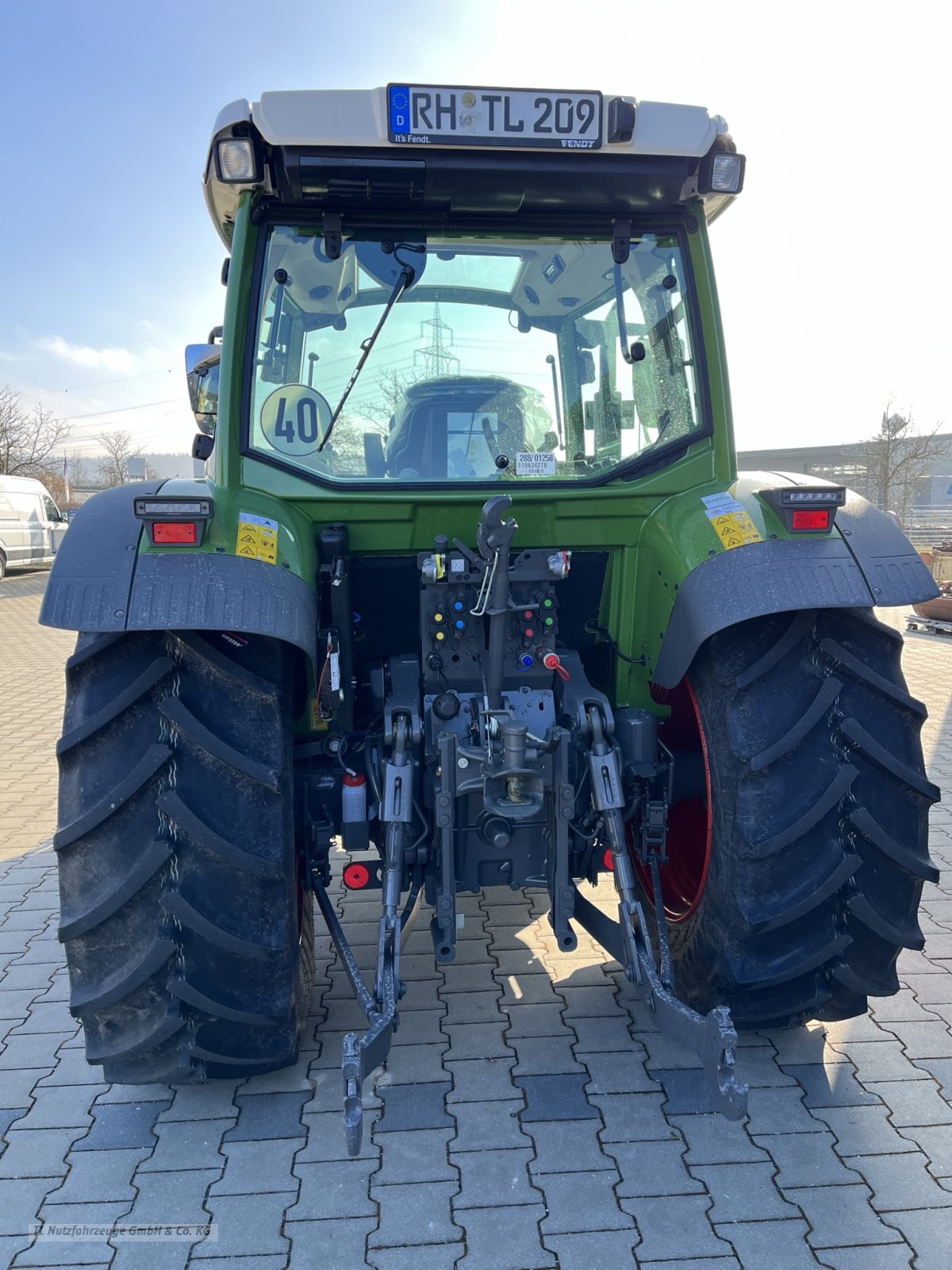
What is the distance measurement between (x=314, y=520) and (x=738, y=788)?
1425 millimetres

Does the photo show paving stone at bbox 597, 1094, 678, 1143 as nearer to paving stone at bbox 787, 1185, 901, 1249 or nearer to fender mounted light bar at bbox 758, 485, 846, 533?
paving stone at bbox 787, 1185, 901, 1249

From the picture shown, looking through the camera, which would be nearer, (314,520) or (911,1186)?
(911,1186)

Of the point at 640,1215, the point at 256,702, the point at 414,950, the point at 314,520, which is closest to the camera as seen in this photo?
the point at 640,1215

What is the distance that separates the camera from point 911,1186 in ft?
7.28

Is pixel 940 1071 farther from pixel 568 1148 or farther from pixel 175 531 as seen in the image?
pixel 175 531

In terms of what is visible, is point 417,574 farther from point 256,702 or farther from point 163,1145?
point 163,1145

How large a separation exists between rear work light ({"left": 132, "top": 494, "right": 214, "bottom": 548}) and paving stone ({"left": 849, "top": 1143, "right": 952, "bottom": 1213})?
229cm

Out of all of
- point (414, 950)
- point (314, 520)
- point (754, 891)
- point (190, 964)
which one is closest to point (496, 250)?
point (314, 520)

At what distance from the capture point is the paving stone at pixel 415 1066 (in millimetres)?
2695

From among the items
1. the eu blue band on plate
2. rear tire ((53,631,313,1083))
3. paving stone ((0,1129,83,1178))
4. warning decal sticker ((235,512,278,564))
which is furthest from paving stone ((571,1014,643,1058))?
the eu blue band on plate

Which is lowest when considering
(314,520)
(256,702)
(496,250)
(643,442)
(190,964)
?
(190,964)

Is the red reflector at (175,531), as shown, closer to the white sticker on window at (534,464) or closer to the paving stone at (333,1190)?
the white sticker on window at (534,464)

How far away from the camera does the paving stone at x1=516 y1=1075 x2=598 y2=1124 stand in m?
2.52

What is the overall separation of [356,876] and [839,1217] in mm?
1530
